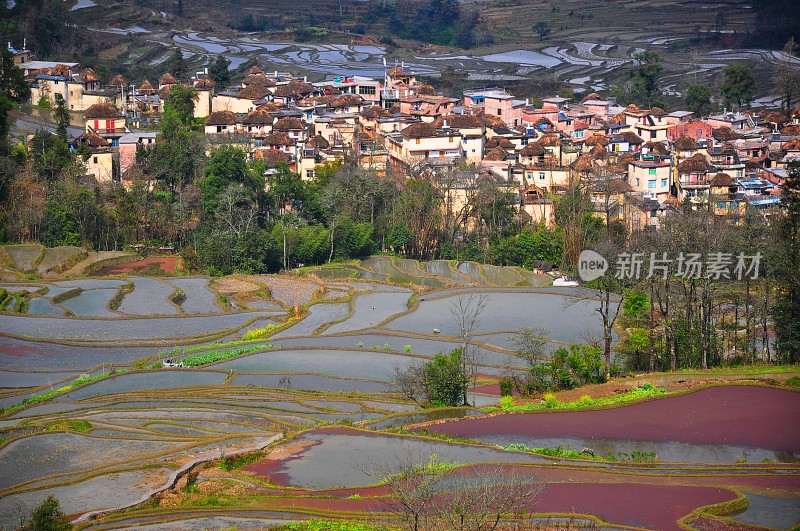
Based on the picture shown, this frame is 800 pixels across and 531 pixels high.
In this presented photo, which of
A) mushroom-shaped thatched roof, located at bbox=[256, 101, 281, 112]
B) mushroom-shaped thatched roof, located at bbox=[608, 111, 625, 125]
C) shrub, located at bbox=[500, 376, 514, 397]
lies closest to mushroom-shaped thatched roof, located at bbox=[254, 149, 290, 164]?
mushroom-shaped thatched roof, located at bbox=[256, 101, 281, 112]

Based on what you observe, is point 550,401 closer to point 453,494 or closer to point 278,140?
point 453,494

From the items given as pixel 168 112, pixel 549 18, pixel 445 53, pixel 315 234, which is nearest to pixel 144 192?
pixel 315 234

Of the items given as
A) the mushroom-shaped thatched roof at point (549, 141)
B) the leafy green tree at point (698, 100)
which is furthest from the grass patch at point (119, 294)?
the leafy green tree at point (698, 100)

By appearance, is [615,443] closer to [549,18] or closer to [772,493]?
[772,493]

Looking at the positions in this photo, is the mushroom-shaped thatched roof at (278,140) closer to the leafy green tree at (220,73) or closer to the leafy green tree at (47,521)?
the leafy green tree at (220,73)

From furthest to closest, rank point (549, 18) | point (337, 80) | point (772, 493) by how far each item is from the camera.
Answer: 1. point (549, 18)
2. point (337, 80)
3. point (772, 493)

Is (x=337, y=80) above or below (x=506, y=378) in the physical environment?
above

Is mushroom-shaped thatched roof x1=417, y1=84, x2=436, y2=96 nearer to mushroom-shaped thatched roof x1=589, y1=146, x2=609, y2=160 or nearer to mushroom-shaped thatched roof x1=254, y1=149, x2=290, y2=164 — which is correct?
mushroom-shaped thatched roof x1=589, y1=146, x2=609, y2=160
